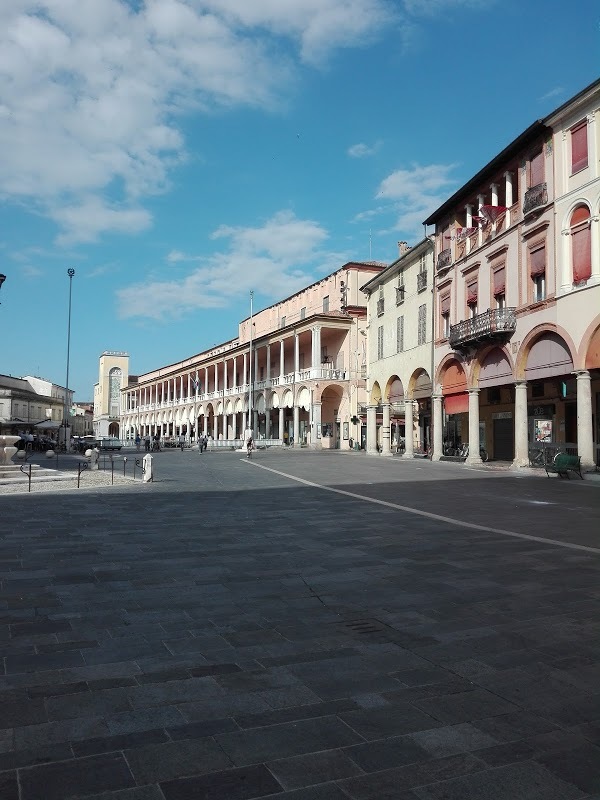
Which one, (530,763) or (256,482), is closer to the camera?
(530,763)

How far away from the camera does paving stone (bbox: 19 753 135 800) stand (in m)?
2.71

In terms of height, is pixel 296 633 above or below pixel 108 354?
below

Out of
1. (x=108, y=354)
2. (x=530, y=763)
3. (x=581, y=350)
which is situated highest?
(x=108, y=354)

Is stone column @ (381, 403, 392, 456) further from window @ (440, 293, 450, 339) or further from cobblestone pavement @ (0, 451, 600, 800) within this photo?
cobblestone pavement @ (0, 451, 600, 800)

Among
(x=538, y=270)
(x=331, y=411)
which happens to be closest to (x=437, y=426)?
(x=538, y=270)

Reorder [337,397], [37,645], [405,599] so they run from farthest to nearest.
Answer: [337,397], [405,599], [37,645]

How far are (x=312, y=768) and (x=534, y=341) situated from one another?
23.7 metres

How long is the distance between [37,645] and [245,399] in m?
61.8

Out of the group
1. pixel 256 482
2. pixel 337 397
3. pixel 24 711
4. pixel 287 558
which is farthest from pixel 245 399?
pixel 24 711

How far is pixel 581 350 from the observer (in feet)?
69.2

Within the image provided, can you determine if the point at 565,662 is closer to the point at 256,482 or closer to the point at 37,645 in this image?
the point at 37,645

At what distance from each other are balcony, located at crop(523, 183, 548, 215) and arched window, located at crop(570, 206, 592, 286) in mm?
1736

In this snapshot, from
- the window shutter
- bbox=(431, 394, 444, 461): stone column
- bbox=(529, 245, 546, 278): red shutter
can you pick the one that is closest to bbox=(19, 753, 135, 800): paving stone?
bbox=(529, 245, 546, 278): red shutter

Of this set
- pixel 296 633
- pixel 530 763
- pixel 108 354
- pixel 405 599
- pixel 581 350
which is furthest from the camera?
pixel 108 354
